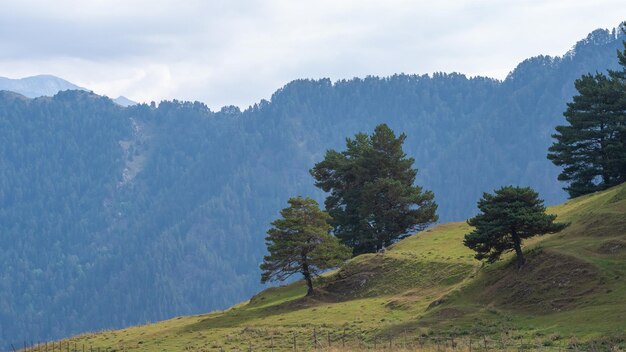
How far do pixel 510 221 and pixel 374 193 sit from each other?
141ft

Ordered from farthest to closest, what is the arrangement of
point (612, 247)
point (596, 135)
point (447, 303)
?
point (596, 135), point (447, 303), point (612, 247)

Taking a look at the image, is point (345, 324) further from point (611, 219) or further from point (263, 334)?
point (611, 219)

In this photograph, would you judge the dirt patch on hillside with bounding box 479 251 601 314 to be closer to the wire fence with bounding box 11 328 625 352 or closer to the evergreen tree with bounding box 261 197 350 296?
the wire fence with bounding box 11 328 625 352

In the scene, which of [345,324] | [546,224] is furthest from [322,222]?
[546,224]

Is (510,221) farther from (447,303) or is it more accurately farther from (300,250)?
(300,250)

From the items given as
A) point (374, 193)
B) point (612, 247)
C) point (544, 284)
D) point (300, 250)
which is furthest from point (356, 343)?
point (374, 193)

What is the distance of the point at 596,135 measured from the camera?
335ft

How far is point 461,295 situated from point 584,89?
171 feet

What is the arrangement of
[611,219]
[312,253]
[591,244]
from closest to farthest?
[591,244], [611,219], [312,253]

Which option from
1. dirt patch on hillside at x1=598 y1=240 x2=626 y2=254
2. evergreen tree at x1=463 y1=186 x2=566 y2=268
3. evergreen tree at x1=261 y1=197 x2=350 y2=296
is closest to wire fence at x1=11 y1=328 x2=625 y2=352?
evergreen tree at x1=463 y1=186 x2=566 y2=268

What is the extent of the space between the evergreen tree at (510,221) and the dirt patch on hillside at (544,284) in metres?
1.74

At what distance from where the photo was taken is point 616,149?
100 meters

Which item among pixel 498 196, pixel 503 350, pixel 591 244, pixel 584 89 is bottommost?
pixel 503 350

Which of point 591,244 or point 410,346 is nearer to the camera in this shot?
point 410,346
